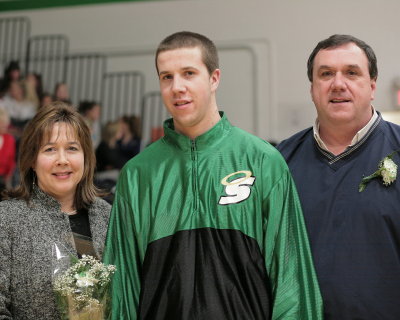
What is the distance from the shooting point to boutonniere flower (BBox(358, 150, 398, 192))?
2107 mm

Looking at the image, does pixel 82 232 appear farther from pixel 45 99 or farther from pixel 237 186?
pixel 45 99

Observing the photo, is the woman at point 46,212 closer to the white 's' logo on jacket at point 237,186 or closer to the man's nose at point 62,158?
the man's nose at point 62,158

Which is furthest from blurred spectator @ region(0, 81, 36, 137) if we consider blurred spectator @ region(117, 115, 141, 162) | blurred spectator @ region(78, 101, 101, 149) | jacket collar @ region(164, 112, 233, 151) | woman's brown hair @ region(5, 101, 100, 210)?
jacket collar @ region(164, 112, 233, 151)

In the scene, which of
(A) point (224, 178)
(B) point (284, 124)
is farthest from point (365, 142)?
(B) point (284, 124)

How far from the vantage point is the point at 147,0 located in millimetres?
8117

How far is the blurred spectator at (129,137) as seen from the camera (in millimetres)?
7374

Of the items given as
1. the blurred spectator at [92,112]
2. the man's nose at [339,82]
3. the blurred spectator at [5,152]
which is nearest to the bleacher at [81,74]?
the blurred spectator at [92,112]

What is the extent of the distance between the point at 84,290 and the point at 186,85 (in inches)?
28.3

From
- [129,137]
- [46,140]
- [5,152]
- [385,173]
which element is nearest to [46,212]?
[46,140]

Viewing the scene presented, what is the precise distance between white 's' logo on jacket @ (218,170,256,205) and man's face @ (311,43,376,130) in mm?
528

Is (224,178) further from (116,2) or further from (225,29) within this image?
(116,2)

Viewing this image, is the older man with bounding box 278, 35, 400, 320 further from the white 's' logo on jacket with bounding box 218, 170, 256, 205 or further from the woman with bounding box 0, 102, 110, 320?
the woman with bounding box 0, 102, 110, 320

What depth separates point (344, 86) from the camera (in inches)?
87.7

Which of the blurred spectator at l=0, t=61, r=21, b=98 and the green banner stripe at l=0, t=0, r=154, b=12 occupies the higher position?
the green banner stripe at l=0, t=0, r=154, b=12
